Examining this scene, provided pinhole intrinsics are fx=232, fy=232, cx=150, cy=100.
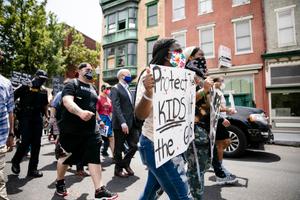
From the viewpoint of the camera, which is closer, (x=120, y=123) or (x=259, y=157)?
(x=120, y=123)

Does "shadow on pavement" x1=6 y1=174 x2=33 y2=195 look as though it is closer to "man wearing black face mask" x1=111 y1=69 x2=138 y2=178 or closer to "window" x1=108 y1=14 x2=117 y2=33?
"man wearing black face mask" x1=111 y1=69 x2=138 y2=178

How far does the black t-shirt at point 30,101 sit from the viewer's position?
14.9ft

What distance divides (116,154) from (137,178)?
0.60 metres

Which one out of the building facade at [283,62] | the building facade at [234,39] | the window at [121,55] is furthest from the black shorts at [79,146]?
the window at [121,55]

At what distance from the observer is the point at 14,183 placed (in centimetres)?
409

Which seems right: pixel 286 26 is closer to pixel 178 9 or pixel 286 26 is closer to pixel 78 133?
pixel 178 9

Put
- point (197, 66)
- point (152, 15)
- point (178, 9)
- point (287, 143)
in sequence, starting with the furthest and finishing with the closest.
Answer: point (152, 15)
point (178, 9)
point (287, 143)
point (197, 66)

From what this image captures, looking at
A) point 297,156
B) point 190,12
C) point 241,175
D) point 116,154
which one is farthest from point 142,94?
point 190,12

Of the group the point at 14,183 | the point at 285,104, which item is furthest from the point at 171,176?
the point at 285,104

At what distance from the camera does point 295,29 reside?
521 inches

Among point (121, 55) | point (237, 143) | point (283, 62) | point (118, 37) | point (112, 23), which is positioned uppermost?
point (112, 23)

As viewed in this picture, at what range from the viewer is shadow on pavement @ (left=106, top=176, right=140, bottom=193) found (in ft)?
12.4

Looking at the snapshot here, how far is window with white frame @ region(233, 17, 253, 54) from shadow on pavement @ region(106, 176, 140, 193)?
503 inches

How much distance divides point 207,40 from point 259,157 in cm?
1144
